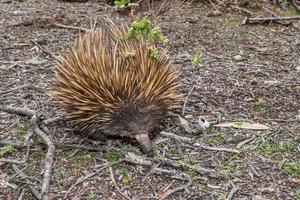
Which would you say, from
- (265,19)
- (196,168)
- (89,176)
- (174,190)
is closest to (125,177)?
(89,176)

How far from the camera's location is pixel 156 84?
11.7 ft

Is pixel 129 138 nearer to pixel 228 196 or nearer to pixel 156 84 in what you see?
pixel 156 84

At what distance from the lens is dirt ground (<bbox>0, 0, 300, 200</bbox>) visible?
333 centimetres

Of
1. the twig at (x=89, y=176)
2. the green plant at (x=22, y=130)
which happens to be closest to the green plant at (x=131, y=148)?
the twig at (x=89, y=176)

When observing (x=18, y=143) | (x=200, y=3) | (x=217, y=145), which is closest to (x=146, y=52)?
(x=217, y=145)

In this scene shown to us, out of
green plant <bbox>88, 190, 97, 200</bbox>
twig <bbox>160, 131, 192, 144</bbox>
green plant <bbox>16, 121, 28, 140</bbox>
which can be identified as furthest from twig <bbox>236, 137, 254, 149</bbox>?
green plant <bbox>16, 121, 28, 140</bbox>

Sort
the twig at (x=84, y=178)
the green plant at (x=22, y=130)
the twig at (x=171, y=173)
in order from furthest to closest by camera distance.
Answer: the green plant at (x=22, y=130), the twig at (x=171, y=173), the twig at (x=84, y=178)

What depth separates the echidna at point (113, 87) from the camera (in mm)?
3445

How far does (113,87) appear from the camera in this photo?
3.43m

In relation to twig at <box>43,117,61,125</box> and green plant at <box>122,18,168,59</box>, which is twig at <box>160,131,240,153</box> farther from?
twig at <box>43,117,61,125</box>

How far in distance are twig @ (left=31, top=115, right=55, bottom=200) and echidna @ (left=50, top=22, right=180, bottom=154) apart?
0.65 ft

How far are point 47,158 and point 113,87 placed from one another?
0.60m

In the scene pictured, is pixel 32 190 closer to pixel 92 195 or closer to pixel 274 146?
pixel 92 195

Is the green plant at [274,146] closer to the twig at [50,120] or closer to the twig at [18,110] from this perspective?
the twig at [50,120]
